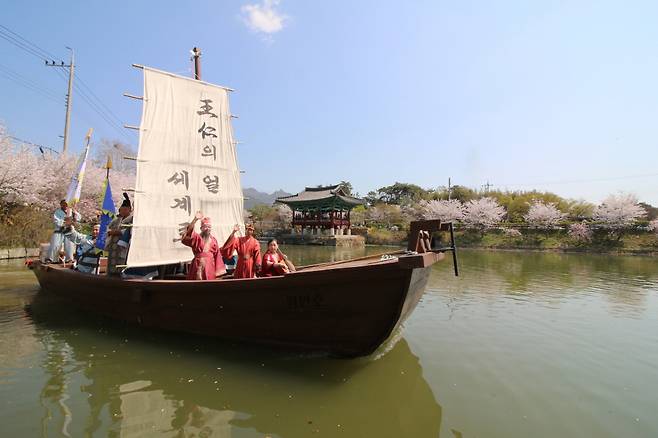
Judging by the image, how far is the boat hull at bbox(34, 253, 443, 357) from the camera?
438 centimetres

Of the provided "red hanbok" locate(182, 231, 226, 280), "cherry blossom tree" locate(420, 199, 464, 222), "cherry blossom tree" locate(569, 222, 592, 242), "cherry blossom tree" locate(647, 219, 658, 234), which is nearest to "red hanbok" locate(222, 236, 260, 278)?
"red hanbok" locate(182, 231, 226, 280)

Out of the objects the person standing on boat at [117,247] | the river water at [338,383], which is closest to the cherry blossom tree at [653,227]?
the river water at [338,383]

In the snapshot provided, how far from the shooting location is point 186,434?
340cm

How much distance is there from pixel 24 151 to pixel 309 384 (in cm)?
2547

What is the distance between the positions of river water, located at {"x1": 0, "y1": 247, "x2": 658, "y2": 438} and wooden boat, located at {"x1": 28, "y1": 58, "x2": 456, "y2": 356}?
1.50 ft

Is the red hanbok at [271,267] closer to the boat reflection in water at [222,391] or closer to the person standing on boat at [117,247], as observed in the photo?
the boat reflection in water at [222,391]

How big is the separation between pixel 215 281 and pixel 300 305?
1354mm

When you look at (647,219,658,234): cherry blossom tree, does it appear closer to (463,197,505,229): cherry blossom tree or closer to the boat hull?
(463,197,505,229): cherry blossom tree

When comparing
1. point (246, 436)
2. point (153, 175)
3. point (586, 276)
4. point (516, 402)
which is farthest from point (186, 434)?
point (586, 276)

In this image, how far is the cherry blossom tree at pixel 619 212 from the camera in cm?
3512

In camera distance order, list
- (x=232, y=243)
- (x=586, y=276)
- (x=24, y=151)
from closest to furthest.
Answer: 1. (x=232, y=243)
2. (x=586, y=276)
3. (x=24, y=151)

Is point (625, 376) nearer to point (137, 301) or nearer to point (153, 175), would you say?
point (137, 301)

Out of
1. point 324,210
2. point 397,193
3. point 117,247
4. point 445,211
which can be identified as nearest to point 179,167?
point 117,247

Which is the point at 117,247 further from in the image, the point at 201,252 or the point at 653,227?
the point at 653,227
